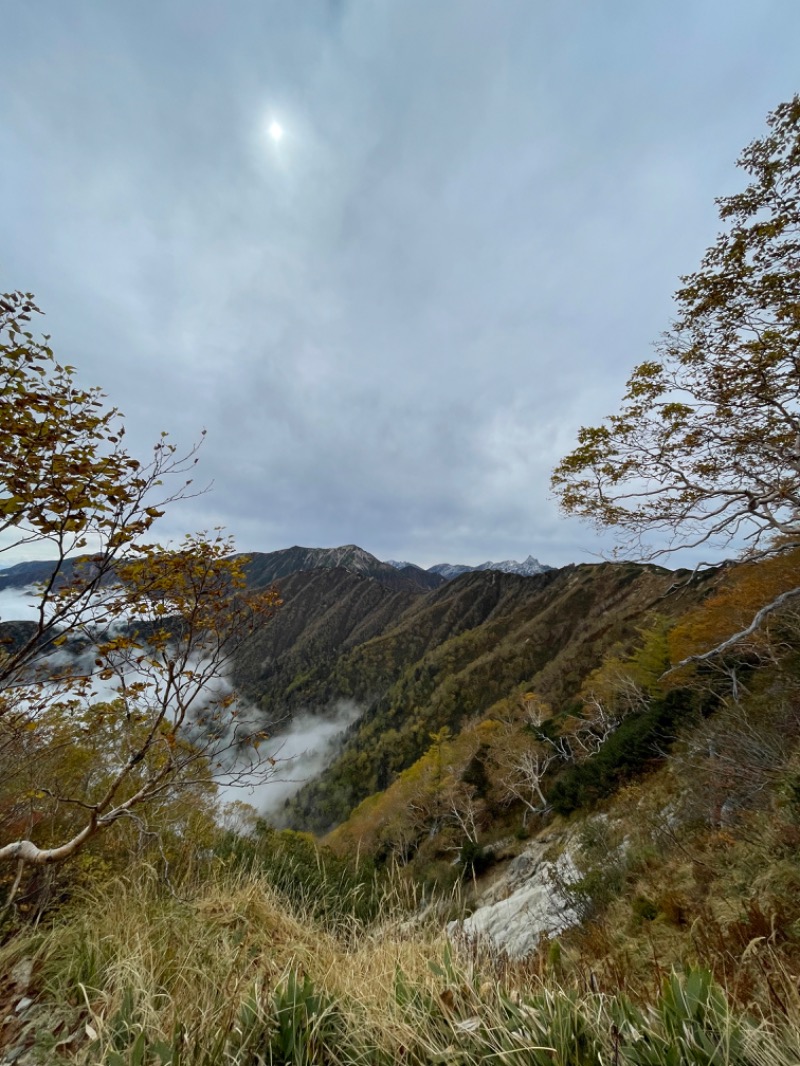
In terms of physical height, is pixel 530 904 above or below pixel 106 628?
below

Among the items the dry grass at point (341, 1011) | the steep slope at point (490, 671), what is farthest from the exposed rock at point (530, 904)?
the steep slope at point (490, 671)

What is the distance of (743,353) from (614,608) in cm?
10207

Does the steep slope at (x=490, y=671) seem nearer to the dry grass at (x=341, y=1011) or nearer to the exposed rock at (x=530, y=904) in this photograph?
the exposed rock at (x=530, y=904)

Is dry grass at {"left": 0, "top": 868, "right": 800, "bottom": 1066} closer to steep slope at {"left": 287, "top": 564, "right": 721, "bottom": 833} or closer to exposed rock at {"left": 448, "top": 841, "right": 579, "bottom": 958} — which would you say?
exposed rock at {"left": 448, "top": 841, "right": 579, "bottom": 958}

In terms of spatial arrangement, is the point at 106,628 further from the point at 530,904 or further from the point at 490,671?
the point at 490,671

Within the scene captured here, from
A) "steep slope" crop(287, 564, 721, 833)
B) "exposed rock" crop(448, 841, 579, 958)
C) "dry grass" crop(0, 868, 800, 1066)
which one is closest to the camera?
"dry grass" crop(0, 868, 800, 1066)

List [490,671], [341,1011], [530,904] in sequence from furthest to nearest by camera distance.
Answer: [490,671], [530,904], [341,1011]

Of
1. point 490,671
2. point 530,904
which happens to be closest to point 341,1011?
point 530,904

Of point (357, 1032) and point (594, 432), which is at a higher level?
point (594, 432)

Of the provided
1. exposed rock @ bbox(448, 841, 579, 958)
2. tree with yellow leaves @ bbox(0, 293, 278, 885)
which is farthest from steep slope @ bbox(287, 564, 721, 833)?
tree with yellow leaves @ bbox(0, 293, 278, 885)

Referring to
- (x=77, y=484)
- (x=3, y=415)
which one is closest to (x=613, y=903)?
(x=77, y=484)

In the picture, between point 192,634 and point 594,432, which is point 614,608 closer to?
point 594,432

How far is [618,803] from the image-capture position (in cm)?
1691

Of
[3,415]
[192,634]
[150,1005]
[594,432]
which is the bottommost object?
[150,1005]
